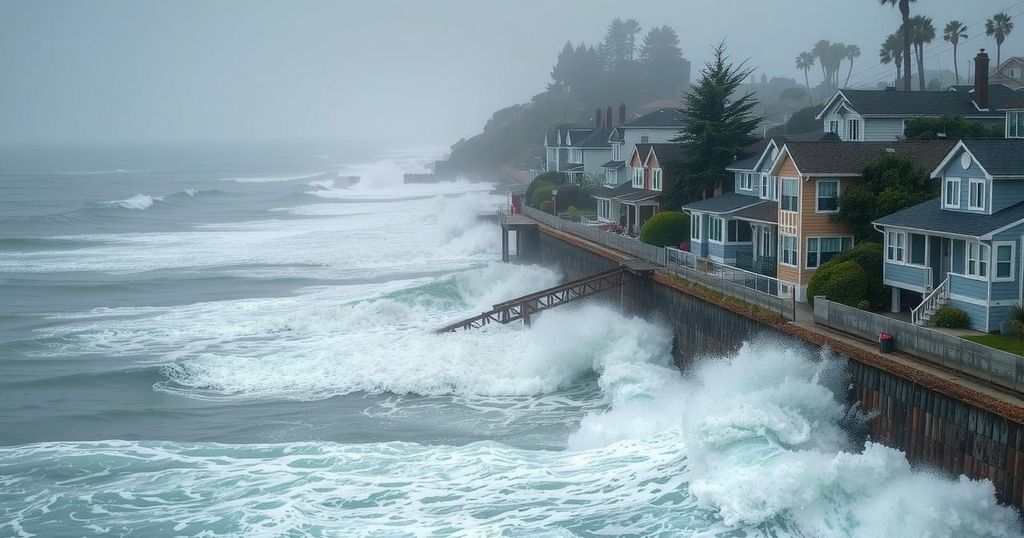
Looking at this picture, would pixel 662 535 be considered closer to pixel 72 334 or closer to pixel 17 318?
pixel 72 334

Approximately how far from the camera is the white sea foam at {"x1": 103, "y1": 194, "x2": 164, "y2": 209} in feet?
386

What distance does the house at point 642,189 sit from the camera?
51312 millimetres

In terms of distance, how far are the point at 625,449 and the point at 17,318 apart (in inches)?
1276

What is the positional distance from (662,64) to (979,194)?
164968 millimetres

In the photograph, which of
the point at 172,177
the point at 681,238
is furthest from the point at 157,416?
the point at 172,177

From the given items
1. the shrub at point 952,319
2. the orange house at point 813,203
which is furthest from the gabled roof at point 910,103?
the shrub at point 952,319

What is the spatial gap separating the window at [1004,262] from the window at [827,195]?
347 inches

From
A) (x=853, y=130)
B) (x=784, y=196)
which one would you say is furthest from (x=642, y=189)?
(x=784, y=196)

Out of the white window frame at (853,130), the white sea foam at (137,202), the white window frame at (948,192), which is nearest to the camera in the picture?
the white window frame at (948,192)

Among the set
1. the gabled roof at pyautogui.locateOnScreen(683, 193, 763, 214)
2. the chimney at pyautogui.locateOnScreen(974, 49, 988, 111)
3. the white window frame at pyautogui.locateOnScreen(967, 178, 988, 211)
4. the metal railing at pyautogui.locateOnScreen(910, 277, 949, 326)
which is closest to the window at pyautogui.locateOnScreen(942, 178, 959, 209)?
the white window frame at pyautogui.locateOnScreen(967, 178, 988, 211)

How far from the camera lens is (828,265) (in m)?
28.9

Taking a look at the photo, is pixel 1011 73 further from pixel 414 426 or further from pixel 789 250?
pixel 414 426

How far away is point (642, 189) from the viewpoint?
2163 inches

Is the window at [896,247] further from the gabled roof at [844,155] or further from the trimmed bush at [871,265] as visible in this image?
the gabled roof at [844,155]
